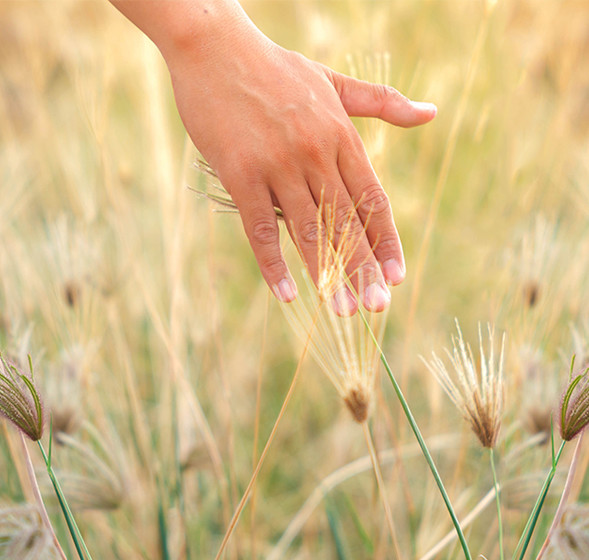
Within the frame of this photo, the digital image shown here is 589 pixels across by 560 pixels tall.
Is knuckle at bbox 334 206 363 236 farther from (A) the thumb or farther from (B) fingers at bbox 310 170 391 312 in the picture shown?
(A) the thumb

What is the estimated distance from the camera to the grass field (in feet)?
2.35

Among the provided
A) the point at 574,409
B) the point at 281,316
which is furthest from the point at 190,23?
the point at 281,316

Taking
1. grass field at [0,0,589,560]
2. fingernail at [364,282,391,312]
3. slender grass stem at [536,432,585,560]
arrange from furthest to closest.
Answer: grass field at [0,0,589,560] → fingernail at [364,282,391,312] → slender grass stem at [536,432,585,560]

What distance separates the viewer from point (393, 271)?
0.57 m

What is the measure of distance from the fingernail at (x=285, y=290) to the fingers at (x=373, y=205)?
0.32 ft

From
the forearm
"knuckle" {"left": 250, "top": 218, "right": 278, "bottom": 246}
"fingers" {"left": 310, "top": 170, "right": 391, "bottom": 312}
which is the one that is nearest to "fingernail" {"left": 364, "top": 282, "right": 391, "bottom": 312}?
"fingers" {"left": 310, "top": 170, "right": 391, "bottom": 312}

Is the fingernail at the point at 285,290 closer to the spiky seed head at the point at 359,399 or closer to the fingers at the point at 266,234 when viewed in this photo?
the fingers at the point at 266,234

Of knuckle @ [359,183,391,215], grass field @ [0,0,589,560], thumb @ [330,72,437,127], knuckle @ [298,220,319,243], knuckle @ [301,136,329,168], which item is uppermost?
thumb @ [330,72,437,127]

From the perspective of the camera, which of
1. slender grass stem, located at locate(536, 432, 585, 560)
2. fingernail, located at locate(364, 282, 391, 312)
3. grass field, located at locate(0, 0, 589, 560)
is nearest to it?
slender grass stem, located at locate(536, 432, 585, 560)

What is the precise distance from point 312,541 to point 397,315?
0.52m

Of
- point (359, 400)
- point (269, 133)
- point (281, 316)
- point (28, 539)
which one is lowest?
point (281, 316)

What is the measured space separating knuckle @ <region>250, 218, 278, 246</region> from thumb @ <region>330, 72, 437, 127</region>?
0.57ft

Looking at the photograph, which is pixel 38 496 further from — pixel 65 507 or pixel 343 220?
pixel 343 220

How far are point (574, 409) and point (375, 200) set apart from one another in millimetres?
271
